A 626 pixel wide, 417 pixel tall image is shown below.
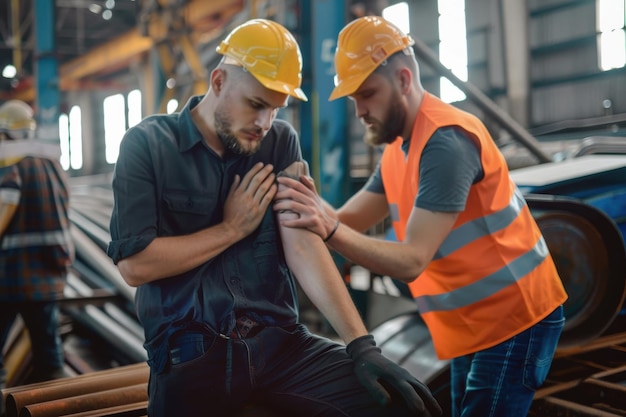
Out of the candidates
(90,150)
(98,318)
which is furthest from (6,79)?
(98,318)

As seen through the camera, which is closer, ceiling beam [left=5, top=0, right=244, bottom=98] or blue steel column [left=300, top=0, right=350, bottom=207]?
blue steel column [left=300, top=0, right=350, bottom=207]

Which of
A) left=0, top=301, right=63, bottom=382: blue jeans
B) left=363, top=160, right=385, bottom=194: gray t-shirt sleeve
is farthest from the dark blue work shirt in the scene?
left=0, top=301, right=63, bottom=382: blue jeans

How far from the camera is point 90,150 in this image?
2230cm

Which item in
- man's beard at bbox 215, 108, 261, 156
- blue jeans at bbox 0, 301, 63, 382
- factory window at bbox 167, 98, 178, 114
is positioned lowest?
blue jeans at bbox 0, 301, 63, 382

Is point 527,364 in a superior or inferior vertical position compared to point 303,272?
inferior

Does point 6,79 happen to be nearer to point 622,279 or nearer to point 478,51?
point 478,51

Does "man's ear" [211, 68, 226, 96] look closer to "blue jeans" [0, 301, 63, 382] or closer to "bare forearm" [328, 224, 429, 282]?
"bare forearm" [328, 224, 429, 282]

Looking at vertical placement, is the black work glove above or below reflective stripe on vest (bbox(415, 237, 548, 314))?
below

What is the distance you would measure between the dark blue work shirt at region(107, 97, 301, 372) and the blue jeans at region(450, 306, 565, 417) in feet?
2.59

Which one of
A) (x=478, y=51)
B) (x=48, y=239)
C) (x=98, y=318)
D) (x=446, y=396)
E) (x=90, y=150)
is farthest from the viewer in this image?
(x=90, y=150)

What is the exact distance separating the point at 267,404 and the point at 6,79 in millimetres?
24653

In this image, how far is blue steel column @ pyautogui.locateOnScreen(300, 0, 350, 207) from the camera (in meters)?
5.30

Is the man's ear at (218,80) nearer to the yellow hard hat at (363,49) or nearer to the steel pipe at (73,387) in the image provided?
the yellow hard hat at (363,49)

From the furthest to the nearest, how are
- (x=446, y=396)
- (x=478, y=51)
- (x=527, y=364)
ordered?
(x=478, y=51), (x=446, y=396), (x=527, y=364)
